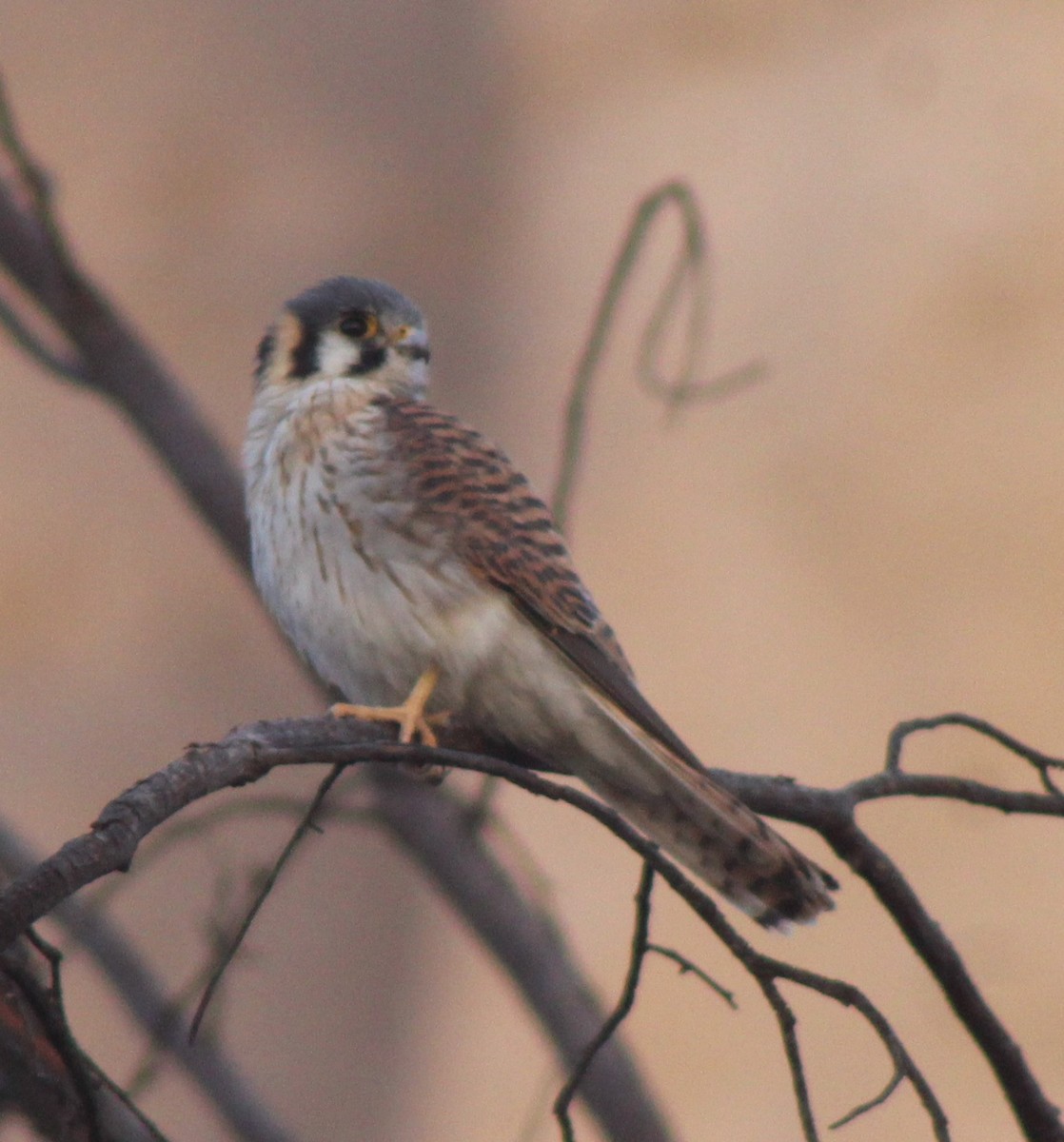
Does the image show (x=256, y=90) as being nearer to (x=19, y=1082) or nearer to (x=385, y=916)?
(x=385, y=916)

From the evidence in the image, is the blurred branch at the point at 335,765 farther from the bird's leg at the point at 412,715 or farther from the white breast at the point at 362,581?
the white breast at the point at 362,581

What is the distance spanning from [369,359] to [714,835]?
3.02 feet

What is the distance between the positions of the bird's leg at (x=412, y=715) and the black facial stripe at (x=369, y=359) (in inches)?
23.4

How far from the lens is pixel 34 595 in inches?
209

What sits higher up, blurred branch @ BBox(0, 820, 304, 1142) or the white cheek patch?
the white cheek patch

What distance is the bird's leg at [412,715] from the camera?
2.05 m

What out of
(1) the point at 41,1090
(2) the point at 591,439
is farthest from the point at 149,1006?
(2) the point at 591,439

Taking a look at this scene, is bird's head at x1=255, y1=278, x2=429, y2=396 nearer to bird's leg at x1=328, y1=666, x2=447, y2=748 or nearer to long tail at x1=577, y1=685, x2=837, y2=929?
bird's leg at x1=328, y1=666, x2=447, y2=748

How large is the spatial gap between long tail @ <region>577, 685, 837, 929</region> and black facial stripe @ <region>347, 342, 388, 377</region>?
0.68 metres

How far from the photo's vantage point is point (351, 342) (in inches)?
103

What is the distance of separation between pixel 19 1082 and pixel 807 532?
3.73 meters

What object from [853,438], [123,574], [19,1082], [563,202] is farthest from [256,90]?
[19,1082]

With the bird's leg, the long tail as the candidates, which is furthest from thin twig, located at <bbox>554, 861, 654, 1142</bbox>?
the bird's leg

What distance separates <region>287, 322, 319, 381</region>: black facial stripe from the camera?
2.60 m
